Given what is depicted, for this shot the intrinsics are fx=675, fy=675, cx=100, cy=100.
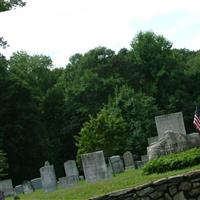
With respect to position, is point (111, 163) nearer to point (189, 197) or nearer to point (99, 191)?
point (99, 191)

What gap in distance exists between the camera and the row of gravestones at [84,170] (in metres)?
28.4

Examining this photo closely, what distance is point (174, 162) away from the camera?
72.7 ft

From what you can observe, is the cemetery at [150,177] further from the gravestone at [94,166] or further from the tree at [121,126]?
the tree at [121,126]

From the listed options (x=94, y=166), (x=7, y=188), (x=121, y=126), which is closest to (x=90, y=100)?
(x=121, y=126)

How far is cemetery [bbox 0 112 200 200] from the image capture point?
11.4 m

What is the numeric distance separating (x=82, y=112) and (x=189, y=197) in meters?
61.2

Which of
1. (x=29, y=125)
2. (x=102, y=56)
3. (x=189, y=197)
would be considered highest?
(x=102, y=56)

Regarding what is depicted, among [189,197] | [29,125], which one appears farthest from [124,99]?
[189,197]

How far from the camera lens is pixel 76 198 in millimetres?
20203

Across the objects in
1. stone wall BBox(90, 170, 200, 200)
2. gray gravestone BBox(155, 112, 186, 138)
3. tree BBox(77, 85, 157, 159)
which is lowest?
stone wall BBox(90, 170, 200, 200)

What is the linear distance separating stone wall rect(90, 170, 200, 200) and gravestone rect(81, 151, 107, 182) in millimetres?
16741

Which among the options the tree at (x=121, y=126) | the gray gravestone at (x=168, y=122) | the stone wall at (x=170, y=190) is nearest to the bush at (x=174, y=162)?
the gray gravestone at (x=168, y=122)

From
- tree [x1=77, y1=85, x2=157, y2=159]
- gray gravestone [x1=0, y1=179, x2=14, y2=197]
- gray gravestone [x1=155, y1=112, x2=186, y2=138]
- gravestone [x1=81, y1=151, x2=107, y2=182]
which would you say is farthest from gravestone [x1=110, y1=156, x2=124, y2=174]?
tree [x1=77, y1=85, x2=157, y2=159]

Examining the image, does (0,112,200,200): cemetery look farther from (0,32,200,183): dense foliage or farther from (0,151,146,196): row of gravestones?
(0,32,200,183): dense foliage
